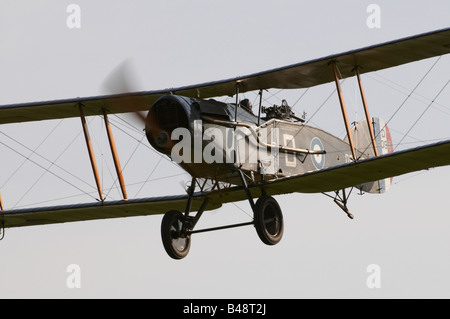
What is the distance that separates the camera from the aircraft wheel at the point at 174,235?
17.8 m

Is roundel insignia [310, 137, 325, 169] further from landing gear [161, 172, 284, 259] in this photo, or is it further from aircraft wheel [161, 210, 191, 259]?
aircraft wheel [161, 210, 191, 259]

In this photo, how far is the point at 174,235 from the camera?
17.9 meters

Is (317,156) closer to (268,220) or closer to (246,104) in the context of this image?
(246,104)

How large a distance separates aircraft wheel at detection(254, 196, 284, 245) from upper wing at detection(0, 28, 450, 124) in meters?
2.25

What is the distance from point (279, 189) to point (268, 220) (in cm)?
90

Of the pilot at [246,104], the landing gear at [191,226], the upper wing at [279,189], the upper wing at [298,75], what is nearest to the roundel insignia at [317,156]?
the upper wing at [279,189]

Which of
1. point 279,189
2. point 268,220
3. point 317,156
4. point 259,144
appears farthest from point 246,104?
point 268,220

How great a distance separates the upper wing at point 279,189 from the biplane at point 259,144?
2 cm

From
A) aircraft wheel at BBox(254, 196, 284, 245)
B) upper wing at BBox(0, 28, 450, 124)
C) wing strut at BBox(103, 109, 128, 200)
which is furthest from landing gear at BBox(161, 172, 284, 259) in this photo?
wing strut at BBox(103, 109, 128, 200)

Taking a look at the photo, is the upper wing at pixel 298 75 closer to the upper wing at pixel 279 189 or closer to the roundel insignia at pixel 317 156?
the roundel insignia at pixel 317 156

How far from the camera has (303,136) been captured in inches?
752
